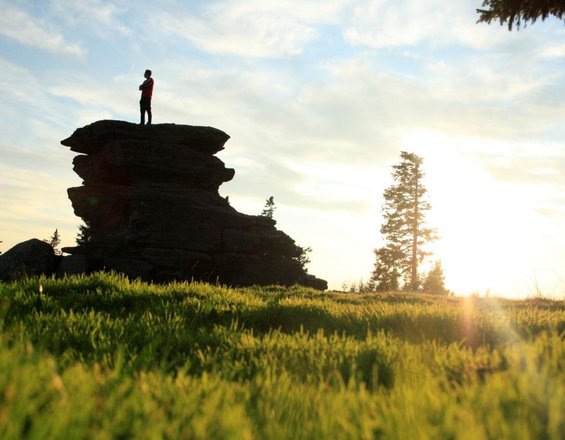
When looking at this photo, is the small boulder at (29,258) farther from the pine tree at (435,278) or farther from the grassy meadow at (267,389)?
the pine tree at (435,278)

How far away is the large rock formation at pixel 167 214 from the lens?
24516mm

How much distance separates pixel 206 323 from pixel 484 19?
1548 cm

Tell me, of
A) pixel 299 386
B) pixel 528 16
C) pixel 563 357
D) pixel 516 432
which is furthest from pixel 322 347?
pixel 528 16

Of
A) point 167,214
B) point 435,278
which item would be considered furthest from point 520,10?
point 435,278

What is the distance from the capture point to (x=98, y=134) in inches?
1069

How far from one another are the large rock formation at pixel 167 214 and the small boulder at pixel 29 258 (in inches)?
72.3

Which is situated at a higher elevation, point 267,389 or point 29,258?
point 29,258

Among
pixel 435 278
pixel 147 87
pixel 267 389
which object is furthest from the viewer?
pixel 435 278

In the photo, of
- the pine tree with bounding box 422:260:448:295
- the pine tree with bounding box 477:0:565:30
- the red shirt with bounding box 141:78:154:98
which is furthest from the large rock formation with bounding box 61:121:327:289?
the pine tree with bounding box 422:260:448:295

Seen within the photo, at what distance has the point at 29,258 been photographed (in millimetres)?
22328

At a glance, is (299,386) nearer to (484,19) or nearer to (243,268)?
(484,19)

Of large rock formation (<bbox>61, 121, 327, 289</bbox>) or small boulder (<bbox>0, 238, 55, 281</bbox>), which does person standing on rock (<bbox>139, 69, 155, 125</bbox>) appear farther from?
small boulder (<bbox>0, 238, 55, 281</bbox>)

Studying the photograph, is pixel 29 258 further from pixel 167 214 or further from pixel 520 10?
pixel 520 10

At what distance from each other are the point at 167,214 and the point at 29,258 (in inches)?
246
